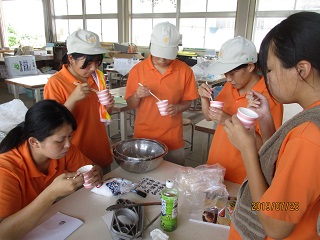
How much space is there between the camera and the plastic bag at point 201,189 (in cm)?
129

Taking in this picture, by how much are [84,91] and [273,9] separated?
717 cm

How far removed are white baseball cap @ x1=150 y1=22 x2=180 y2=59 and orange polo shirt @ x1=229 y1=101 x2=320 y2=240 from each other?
1251 mm

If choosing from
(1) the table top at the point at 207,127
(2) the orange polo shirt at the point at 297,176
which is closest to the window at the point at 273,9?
(1) the table top at the point at 207,127

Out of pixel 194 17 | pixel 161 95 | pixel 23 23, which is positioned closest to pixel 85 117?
pixel 161 95

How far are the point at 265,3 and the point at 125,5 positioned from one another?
4898 millimetres

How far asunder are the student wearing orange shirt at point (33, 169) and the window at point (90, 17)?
9.23m

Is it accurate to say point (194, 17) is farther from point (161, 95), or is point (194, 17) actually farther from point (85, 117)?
point (85, 117)

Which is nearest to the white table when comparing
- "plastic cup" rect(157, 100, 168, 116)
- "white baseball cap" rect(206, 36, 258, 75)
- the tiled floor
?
"plastic cup" rect(157, 100, 168, 116)

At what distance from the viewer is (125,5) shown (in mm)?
9328

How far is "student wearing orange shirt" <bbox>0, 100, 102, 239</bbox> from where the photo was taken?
106 cm

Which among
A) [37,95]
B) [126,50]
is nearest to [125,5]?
[126,50]

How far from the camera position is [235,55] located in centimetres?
139

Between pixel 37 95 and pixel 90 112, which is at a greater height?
pixel 90 112

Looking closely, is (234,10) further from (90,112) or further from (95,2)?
(90,112)
